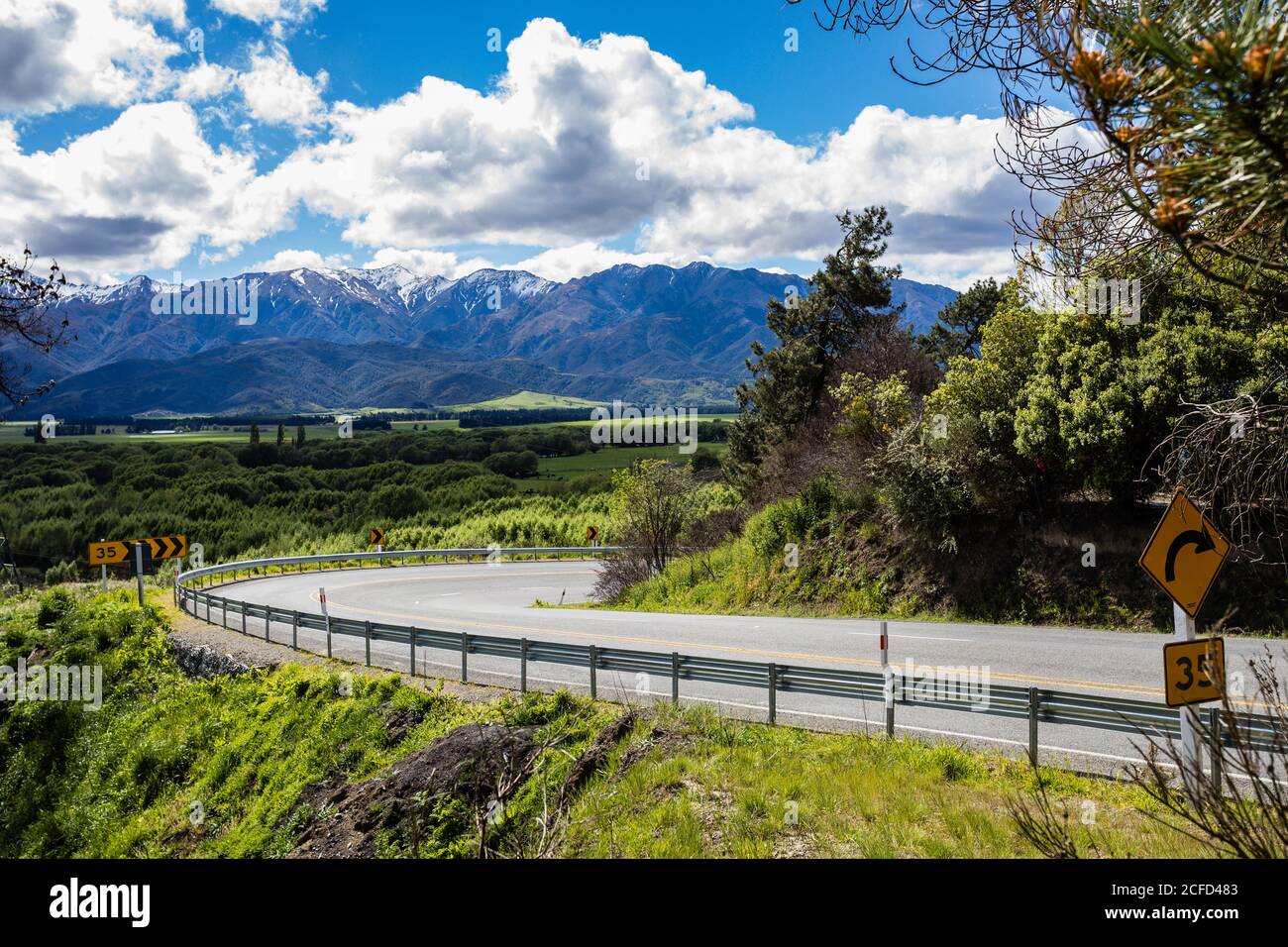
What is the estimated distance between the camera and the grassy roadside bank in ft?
24.1

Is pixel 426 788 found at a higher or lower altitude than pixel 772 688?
lower

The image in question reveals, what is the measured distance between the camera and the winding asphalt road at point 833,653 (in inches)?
407

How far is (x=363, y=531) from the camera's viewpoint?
54.3 meters

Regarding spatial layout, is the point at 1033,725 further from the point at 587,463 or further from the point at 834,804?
the point at 587,463

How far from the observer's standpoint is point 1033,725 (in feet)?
28.0

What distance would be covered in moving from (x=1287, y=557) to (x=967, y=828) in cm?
1151

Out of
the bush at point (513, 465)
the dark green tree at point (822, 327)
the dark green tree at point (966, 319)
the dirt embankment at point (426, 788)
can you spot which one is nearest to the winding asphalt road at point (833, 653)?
the dirt embankment at point (426, 788)

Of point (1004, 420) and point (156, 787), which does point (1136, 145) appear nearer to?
point (1004, 420)

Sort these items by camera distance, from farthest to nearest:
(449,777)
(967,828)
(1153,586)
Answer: (1153,586)
(449,777)
(967,828)

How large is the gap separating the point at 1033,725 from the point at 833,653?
6.68 m

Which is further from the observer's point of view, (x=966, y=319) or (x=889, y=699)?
(x=966, y=319)

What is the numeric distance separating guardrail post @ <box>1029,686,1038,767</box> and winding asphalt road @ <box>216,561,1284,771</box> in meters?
0.43

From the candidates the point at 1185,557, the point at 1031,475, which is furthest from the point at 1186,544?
the point at 1031,475
